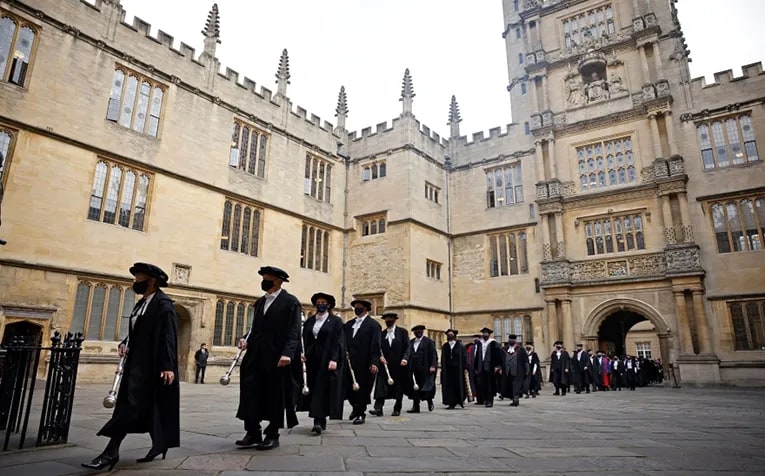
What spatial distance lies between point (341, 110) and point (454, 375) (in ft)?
58.2

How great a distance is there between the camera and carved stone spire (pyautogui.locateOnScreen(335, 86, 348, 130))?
24672 millimetres

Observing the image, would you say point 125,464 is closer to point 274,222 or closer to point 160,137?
point 160,137

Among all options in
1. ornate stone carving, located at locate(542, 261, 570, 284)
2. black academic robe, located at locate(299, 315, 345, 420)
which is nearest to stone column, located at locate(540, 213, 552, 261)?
ornate stone carving, located at locate(542, 261, 570, 284)

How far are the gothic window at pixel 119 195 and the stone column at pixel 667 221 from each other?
1885cm

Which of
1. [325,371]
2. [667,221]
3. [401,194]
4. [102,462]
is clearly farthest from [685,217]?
[102,462]

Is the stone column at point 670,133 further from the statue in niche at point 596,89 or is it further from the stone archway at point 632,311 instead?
the stone archway at point 632,311

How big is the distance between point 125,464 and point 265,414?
1.27 meters

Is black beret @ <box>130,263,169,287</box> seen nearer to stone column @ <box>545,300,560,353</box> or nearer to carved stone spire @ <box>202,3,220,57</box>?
carved stone spire @ <box>202,3,220,57</box>

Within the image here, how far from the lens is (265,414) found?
15.9 feet

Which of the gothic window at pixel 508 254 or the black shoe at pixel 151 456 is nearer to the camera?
the black shoe at pixel 151 456

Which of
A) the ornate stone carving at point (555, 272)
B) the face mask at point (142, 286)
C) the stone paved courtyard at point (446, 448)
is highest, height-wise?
the ornate stone carving at point (555, 272)

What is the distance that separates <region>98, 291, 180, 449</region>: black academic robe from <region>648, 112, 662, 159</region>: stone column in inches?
802

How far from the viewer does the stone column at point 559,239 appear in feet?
68.5

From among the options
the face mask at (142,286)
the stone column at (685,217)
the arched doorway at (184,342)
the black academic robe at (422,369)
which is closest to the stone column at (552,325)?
the stone column at (685,217)
